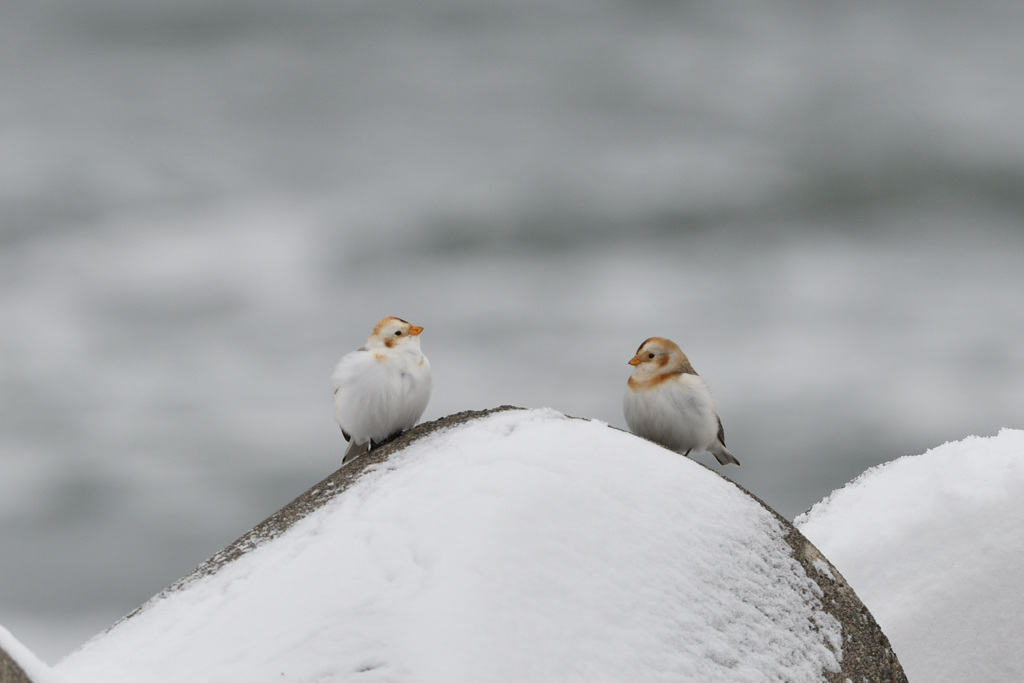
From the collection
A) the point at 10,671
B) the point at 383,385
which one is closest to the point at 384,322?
the point at 383,385

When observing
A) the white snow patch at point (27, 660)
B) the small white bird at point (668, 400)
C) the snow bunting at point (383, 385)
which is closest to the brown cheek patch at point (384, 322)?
the snow bunting at point (383, 385)

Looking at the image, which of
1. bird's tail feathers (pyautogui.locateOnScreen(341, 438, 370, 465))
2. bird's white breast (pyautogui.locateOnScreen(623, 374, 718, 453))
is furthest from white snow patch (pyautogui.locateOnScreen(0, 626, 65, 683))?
bird's white breast (pyautogui.locateOnScreen(623, 374, 718, 453))

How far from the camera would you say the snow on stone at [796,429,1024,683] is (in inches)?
315

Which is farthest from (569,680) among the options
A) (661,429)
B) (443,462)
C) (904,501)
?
(904,501)

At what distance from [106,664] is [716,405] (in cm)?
473

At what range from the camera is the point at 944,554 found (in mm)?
8398

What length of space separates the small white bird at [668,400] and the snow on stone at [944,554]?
73.1 inches

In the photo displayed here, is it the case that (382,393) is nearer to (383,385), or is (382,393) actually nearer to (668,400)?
(383,385)

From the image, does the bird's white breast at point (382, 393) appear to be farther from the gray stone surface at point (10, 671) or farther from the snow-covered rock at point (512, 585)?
the gray stone surface at point (10, 671)

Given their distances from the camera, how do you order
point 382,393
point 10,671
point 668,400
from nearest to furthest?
Result: point 10,671 < point 382,393 < point 668,400

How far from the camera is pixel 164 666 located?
4.67 m

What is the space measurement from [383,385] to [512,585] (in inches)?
111

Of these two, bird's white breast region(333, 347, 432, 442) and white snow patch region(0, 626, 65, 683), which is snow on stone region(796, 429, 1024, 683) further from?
Result: white snow patch region(0, 626, 65, 683)

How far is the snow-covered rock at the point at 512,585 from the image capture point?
435 cm
